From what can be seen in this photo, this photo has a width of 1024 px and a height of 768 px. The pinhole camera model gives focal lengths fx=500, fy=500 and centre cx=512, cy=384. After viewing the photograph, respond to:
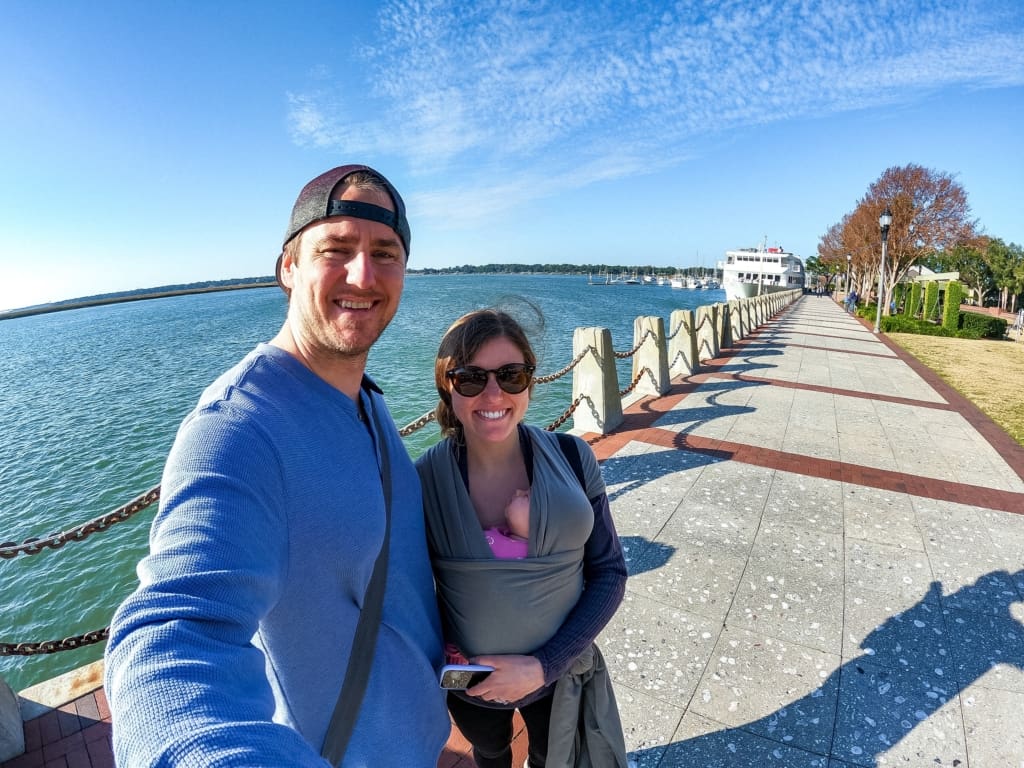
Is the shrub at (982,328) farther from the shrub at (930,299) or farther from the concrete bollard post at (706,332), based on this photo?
the concrete bollard post at (706,332)

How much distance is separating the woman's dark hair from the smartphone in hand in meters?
0.76

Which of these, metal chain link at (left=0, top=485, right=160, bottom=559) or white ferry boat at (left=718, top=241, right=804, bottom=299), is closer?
metal chain link at (left=0, top=485, right=160, bottom=559)

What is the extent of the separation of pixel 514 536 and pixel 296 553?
84 cm

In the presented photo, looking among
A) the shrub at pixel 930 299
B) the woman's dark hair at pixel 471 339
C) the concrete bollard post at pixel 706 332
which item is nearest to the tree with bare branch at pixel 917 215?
the shrub at pixel 930 299

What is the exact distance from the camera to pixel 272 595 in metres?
0.94

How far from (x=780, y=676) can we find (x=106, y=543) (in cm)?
898

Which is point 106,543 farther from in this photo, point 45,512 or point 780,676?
point 780,676

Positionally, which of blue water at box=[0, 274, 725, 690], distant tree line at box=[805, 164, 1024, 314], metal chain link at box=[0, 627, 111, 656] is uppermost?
distant tree line at box=[805, 164, 1024, 314]

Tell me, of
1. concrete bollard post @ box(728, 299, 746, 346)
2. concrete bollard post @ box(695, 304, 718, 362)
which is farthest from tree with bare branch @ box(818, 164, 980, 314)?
concrete bollard post @ box(695, 304, 718, 362)

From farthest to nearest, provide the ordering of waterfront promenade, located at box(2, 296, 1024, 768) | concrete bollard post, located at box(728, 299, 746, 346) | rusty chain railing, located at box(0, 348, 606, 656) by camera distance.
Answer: concrete bollard post, located at box(728, 299, 746, 346) < rusty chain railing, located at box(0, 348, 606, 656) < waterfront promenade, located at box(2, 296, 1024, 768)

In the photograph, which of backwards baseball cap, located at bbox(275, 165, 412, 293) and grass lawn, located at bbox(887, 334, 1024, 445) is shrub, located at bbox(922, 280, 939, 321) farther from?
backwards baseball cap, located at bbox(275, 165, 412, 293)

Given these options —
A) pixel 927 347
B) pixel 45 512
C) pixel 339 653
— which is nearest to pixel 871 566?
pixel 339 653

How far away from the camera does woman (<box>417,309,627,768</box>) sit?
162 cm

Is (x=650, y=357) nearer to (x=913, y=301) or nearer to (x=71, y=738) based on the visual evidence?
(x=71, y=738)
